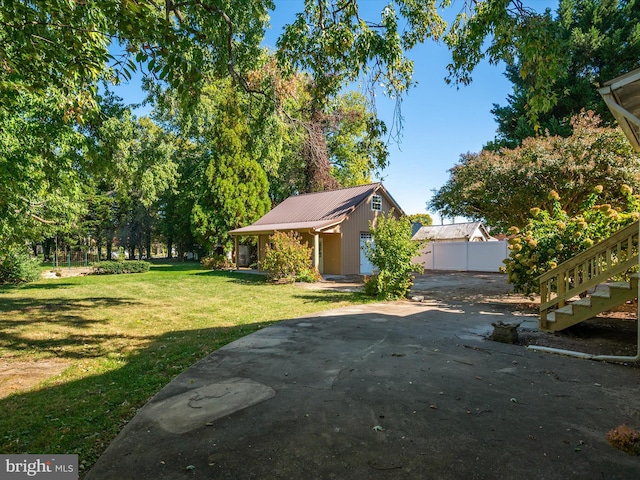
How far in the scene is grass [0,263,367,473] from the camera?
10.5 feet

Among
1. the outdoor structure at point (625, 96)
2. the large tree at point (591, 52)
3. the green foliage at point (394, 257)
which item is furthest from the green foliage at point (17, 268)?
the large tree at point (591, 52)

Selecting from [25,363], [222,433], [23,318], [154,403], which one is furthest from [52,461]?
[23,318]

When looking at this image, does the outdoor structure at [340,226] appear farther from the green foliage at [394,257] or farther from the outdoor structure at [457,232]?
the outdoor structure at [457,232]

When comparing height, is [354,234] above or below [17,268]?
above

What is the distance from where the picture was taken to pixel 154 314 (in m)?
8.93

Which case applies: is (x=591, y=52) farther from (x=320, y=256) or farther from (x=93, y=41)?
(x=93, y=41)

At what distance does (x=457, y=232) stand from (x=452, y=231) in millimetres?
584

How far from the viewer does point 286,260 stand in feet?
53.3

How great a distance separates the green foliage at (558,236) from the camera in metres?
7.82

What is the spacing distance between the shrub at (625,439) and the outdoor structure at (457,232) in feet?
90.2

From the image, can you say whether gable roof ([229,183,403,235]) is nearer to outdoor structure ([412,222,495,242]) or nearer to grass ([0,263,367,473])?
grass ([0,263,367,473])

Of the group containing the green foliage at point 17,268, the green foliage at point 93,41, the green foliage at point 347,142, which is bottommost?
the green foliage at point 17,268

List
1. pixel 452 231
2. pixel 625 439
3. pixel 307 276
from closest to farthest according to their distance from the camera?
pixel 625 439 < pixel 307 276 < pixel 452 231

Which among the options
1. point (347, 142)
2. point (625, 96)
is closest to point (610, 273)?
point (625, 96)
